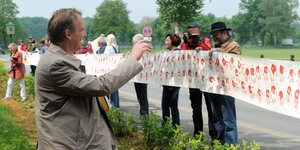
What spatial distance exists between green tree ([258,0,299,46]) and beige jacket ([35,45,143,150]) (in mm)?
120159

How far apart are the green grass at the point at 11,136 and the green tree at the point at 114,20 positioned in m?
91.7

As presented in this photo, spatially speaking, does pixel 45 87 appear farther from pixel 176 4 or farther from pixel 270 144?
pixel 176 4

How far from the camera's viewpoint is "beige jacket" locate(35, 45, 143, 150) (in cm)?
218

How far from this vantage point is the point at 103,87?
7.23ft

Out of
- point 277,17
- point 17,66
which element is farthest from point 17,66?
point 277,17

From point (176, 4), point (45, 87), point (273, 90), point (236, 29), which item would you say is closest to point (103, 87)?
point (45, 87)

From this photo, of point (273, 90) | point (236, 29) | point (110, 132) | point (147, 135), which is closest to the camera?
point (110, 132)

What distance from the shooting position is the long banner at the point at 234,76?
4.07 m

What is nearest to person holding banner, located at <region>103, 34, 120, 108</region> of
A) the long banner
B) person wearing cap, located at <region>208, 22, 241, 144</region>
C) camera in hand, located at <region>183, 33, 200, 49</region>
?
the long banner

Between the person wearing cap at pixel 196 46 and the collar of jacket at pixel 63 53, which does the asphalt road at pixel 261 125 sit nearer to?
the person wearing cap at pixel 196 46

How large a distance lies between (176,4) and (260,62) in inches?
768

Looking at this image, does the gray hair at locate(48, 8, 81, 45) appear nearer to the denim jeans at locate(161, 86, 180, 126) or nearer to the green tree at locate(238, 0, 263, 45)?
the denim jeans at locate(161, 86, 180, 126)

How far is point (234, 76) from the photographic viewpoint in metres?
4.99

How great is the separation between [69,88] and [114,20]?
100m
